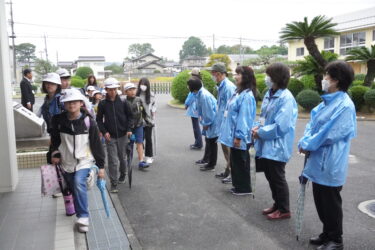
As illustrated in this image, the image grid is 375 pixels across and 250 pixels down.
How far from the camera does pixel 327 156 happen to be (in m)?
3.48

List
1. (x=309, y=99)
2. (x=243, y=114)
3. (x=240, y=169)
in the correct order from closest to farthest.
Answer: (x=243, y=114), (x=240, y=169), (x=309, y=99)

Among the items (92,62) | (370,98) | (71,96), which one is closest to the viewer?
(71,96)

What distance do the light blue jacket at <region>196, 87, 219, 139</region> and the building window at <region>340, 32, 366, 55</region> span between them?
2771 cm

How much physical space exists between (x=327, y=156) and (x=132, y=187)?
3.45m

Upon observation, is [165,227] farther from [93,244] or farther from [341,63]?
[341,63]

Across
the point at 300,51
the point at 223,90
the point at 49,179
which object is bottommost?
the point at 49,179

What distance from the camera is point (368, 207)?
16.0 ft

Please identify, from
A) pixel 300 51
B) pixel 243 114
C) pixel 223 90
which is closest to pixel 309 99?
pixel 223 90

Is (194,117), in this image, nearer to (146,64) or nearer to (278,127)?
(278,127)

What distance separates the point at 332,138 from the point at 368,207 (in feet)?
6.89

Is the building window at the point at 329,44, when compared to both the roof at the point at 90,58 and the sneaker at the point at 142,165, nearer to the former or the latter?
the sneaker at the point at 142,165

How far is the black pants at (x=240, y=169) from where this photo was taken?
5285 millimetres

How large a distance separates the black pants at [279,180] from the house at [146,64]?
5796 cm

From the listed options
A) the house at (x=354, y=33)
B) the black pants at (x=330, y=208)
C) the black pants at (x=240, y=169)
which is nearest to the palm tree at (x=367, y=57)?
the black pants at (x=240, y=169)
